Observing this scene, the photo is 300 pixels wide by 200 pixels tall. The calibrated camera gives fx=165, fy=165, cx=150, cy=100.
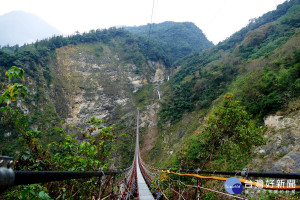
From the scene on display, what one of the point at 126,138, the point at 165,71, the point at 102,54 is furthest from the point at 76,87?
the point at 165,71

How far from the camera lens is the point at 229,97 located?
643 cm

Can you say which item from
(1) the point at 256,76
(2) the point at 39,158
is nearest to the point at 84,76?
(1) the point at 256,76

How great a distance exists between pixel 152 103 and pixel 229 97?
28228mm

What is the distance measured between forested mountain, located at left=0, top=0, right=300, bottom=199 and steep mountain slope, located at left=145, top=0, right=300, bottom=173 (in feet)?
0.18

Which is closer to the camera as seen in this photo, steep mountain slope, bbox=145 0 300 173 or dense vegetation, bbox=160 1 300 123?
steep mountain slope, bbox=145 0 300 173

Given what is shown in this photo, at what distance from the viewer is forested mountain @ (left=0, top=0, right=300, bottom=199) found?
9.36 ft

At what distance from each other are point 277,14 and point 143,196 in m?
56.4

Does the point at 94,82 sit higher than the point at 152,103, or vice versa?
the point at 94,82

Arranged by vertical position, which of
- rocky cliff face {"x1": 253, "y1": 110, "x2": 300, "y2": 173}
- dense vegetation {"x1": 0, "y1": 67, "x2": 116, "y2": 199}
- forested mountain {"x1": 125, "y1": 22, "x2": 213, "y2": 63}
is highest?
forested mountain {"x1": 125, "y1": 22, "x2": 213, "y2": 63}

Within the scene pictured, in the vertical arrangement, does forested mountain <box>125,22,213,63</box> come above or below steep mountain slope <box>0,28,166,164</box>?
above

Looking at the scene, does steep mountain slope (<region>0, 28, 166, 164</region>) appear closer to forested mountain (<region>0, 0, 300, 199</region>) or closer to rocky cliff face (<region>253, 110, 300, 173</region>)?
forested mountain (<region>0, 0, 300, 199</region>)

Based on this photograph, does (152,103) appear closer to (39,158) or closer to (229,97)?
(229,97)

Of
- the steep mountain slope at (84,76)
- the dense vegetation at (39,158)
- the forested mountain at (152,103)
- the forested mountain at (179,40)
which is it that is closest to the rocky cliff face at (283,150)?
the forested mountain at (152,103)

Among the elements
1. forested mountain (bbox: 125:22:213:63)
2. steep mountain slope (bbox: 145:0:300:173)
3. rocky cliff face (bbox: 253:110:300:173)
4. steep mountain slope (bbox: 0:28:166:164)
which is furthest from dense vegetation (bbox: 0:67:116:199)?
forested mountain (bbox: 125:22:213:63)
